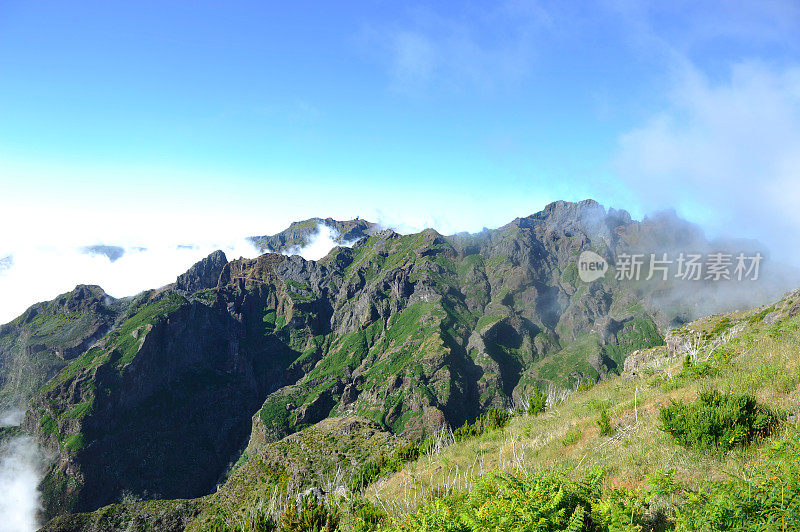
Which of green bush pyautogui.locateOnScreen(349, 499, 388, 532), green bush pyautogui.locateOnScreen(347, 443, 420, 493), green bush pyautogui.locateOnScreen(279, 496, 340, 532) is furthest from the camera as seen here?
green bush pyautogui.locateOnScreen(347, 443, 420, 493)

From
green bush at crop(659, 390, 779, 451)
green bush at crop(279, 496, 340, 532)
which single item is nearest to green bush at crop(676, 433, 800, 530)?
green bush at crop(659, 390, 779, 451)

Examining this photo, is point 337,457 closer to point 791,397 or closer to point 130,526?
point 130,526

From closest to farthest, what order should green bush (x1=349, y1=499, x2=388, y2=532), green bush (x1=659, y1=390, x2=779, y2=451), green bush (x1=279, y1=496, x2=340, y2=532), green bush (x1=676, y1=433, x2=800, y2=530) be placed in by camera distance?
green bush (x1=676, y1=433, x2=800, y2=530) < green bush (x1=659, y1=390, x2=779, y2=451) < green bush (x1=349, y1=499, x2=388, y2=532) < green bush (x1=279, y1=496, x2=340, y2=532)

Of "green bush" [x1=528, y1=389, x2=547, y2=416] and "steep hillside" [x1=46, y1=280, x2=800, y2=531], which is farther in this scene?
"green bush" [x1=528, y1=389, x2=547, y2=416]

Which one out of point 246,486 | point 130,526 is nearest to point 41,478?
point 130,526

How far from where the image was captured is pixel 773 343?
17594 mm

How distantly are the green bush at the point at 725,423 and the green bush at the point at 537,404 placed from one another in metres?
16.9

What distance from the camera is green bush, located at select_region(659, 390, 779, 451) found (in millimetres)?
11078

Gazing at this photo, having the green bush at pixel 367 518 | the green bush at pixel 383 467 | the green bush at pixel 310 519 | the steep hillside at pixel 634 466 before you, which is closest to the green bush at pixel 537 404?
the steep hillside at pixel 634 466

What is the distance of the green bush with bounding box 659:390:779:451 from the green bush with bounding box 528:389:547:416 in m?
16.9

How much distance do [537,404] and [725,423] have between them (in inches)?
739

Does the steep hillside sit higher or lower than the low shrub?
higher

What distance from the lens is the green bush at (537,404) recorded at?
28297mm

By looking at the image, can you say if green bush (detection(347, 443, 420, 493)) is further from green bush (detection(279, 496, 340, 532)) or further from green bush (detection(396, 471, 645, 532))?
green bush (detection(396, 471, 645, 532))
